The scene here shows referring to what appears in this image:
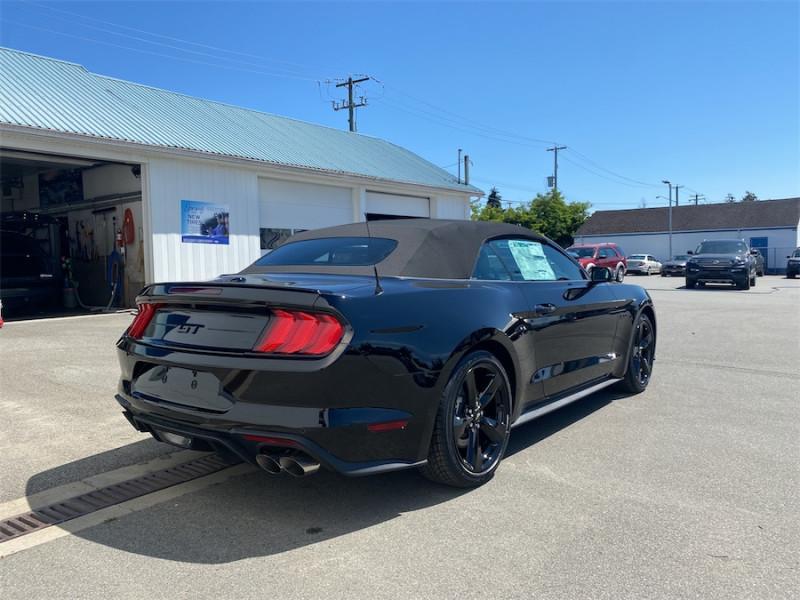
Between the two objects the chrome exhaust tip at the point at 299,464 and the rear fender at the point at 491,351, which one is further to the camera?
the rear fender at the point at 491,351

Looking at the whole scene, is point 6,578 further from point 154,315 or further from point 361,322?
point 361,322

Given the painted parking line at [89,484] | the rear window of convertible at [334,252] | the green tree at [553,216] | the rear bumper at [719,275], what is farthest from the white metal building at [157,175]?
the green tree at [553,216]

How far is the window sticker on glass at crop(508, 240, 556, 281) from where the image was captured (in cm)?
448

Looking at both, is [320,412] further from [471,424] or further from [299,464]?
[471,424]

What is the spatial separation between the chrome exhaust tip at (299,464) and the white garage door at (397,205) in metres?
16.9

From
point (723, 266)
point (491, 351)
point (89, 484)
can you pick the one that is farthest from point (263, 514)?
point (723, 266)

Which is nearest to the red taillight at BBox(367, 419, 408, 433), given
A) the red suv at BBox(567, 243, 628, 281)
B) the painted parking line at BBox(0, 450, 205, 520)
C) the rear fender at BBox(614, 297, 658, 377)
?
the painted parking line at BBox(0, 450, 205, 520)

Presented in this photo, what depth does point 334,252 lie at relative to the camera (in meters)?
4.23

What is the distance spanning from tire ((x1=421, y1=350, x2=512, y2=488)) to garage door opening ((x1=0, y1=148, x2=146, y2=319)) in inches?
469

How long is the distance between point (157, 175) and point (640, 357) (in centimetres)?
1108

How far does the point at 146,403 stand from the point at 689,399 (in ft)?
15.2

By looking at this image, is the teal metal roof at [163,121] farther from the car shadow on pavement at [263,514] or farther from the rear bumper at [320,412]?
the rear bumper at [320,412]

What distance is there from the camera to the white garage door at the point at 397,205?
1961 centimetres

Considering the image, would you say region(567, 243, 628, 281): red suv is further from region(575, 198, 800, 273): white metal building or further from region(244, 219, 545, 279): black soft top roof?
region(575, 198, 800, 273): white metal building
